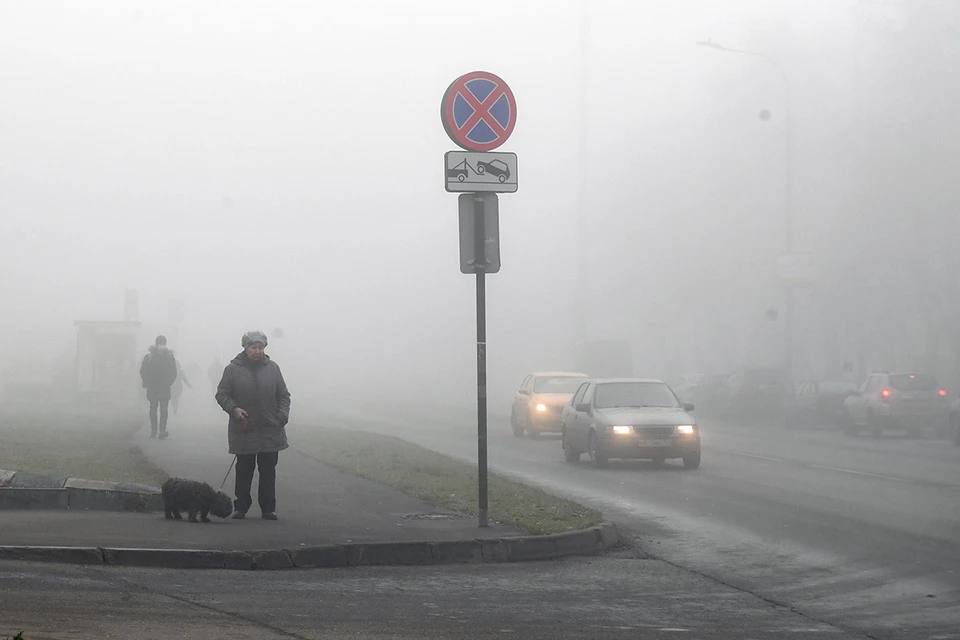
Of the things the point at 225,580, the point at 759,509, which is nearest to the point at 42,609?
the point at 225,580

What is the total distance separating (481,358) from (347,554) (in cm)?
230

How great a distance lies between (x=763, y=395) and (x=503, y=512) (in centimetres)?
3561

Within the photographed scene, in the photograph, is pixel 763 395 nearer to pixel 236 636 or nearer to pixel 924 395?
pixel 924 395

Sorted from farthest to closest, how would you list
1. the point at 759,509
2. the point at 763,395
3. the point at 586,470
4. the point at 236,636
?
the point at 763,395 → the point at 586,470 → the point at 759,509 → the point at 236,636

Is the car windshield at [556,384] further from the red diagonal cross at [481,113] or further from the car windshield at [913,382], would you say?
the red diagonal cross at [481,113]

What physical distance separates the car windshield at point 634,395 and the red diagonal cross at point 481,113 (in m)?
12.1

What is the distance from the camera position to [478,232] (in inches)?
502

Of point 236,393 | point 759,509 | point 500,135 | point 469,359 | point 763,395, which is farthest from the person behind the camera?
point 469,359

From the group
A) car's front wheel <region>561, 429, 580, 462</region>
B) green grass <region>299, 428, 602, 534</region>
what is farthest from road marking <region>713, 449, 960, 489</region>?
green grass <region>299, 428, 602, 534</region>

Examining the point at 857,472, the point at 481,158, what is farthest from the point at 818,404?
the point at 481,158

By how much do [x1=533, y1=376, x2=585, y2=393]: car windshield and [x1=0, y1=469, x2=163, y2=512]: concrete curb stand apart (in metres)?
22.1

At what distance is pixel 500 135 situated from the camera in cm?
1259

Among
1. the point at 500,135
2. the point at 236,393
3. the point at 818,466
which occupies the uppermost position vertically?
the point at 500,135

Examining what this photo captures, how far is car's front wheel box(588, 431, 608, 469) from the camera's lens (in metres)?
23.2
